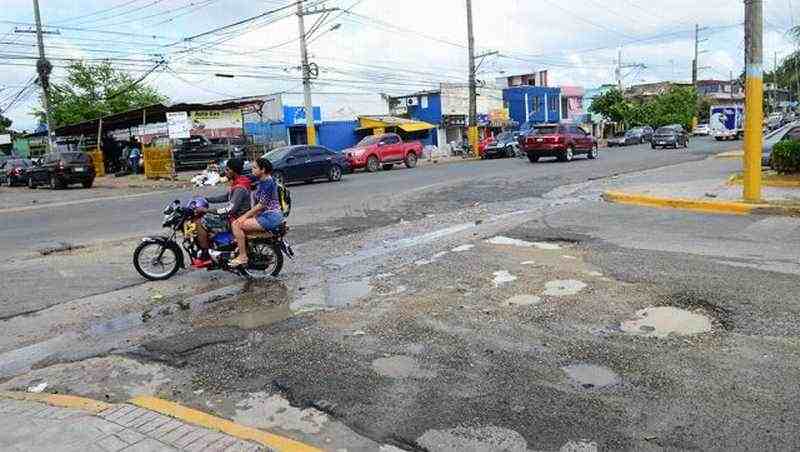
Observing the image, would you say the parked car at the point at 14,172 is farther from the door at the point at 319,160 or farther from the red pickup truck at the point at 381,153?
the door at the point at 319,160

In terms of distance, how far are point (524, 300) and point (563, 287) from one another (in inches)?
25.3

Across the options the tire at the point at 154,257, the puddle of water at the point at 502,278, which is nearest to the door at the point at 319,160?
the tire at the point at 154,257

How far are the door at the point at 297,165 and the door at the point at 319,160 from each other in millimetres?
187

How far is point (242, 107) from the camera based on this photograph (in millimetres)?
35125

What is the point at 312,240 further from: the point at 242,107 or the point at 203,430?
the point at 242,107

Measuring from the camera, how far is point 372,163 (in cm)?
3186

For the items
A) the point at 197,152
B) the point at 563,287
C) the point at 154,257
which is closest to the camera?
the point at 563,287

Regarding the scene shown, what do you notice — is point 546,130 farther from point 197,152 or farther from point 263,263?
point 263,263

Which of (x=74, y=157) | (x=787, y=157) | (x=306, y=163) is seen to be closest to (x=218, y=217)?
(x=787, y=157)

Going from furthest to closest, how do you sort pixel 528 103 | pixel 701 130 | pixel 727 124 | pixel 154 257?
1. pixel 701 130
2. pixel 528 103
3. pixel 727 124
4. pixel 154 257

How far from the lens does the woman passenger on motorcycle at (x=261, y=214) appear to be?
8.32 meters

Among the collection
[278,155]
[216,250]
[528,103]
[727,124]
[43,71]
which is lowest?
[216,250]

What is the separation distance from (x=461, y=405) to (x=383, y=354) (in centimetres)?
115

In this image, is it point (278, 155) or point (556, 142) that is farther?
point (556, 142)
